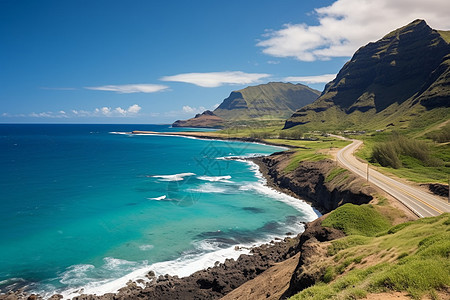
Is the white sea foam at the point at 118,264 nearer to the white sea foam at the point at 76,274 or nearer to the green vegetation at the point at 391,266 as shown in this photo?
the white sea foam at the point at 76,274

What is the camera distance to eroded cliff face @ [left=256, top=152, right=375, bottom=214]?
45125 mm

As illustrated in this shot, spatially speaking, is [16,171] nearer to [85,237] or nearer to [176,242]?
[85,237]

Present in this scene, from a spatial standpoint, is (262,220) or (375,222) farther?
(262,220)

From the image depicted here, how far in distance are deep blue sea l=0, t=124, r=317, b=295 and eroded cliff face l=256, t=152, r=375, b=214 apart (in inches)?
148

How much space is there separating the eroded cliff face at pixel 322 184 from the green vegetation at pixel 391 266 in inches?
878

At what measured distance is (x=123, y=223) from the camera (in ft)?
152

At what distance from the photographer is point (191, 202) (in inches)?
2317

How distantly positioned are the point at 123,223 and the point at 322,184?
39767 mm

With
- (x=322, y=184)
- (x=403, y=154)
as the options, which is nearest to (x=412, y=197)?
(x=322, y=184)

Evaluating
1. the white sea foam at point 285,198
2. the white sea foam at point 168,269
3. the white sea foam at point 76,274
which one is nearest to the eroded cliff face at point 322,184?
the white sea foam at point 285,198

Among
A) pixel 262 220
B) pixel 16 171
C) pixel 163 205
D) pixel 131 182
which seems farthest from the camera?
pixel 16 171

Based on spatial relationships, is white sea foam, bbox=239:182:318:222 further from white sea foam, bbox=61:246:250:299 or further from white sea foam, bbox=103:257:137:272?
A: white sea foam, bbox=103:257:137:272

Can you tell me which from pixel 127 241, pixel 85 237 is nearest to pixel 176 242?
pixel 127 241

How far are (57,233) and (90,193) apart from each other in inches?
953
